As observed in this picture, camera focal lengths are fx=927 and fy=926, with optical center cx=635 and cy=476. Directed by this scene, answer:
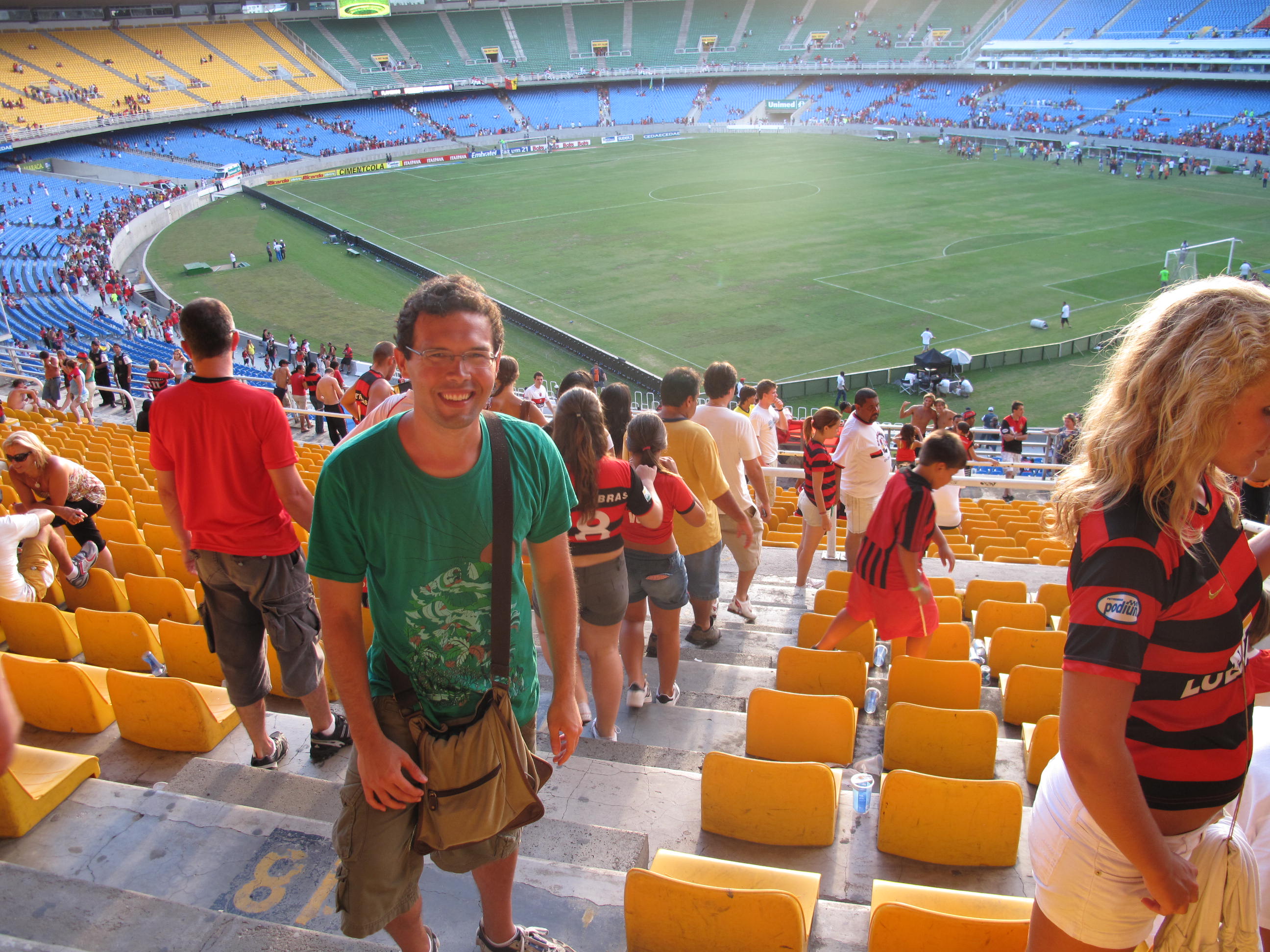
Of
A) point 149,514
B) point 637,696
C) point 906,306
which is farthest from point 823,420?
point 906,306

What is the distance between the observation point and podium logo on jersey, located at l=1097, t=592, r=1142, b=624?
1.92 metres

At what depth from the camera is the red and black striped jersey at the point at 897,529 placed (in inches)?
186

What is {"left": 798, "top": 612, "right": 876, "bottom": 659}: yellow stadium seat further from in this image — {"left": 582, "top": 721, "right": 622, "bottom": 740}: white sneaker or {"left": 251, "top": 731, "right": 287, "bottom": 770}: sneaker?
{"left": 251, "top": 731, "right": 287, "bottom": 770}: sneaker

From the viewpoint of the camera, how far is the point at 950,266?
32.2 m

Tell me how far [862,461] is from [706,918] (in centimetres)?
467

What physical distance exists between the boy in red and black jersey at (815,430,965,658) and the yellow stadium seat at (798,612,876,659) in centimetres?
43

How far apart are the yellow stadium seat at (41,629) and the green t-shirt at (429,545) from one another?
3468 mm

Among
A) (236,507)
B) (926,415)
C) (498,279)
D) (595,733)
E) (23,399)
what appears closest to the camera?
(236,507)

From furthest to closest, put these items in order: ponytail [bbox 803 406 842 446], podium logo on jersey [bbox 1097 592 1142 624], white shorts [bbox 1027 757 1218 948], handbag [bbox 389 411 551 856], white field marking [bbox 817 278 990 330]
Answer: white field marking [bbox 817 278 990 330] < ponytail [bbox 803 406 842 446] < handbag [bbox 389 411 551 856] < white shorts [bbox 1027 757 1218 948] < podium logo on jersey [bbox 1097 592 1142 624]

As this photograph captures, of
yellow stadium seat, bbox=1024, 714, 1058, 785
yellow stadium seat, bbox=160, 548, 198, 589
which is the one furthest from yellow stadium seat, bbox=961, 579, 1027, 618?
yellow stadium seat, bbox=160, 548, 198, 589

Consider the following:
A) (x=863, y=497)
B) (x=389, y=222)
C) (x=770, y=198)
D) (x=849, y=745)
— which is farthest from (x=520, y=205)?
(x=849, y=745)

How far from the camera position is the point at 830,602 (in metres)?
6.09

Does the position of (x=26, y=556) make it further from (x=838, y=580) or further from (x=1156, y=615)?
(x=1156, y=615)

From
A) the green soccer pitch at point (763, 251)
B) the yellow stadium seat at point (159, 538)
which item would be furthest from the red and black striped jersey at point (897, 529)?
the green soccer pitch at point (763, 251)
